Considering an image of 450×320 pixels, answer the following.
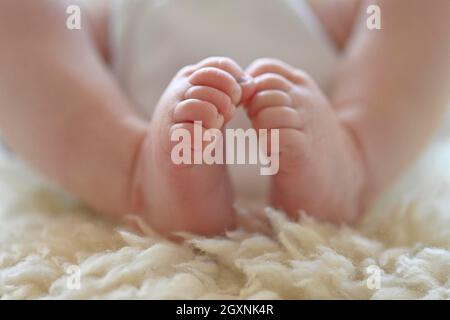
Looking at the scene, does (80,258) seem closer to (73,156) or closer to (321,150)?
(73,156)

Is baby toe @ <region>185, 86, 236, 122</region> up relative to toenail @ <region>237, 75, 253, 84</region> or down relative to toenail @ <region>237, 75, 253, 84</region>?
down

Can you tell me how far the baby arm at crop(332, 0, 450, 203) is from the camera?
650 millimetres

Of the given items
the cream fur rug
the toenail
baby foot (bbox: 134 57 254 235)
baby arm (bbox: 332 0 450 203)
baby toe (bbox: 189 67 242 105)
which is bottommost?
the cream fur rug

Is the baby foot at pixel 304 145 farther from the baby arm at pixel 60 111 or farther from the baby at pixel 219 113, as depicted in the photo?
the baby arm at pixel 60 111

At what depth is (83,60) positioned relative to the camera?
0.64 metres

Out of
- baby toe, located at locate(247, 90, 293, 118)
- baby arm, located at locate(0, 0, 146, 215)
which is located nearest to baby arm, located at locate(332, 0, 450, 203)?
baby toe, located at locate(247, 90, 293, 118)

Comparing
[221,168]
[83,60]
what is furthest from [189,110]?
[83,60]

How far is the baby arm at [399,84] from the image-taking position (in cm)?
65


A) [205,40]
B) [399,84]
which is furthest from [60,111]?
[399,84]

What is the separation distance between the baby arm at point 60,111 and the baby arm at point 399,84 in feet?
0.76

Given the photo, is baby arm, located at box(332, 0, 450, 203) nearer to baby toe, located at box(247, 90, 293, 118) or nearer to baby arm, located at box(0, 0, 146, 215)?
baby toe, located at box(247, 90, 293, 118)

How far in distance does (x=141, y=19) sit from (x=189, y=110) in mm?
244

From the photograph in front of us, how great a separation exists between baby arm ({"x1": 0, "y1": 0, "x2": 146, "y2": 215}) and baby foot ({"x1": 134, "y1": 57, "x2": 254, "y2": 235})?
0.10 feet
